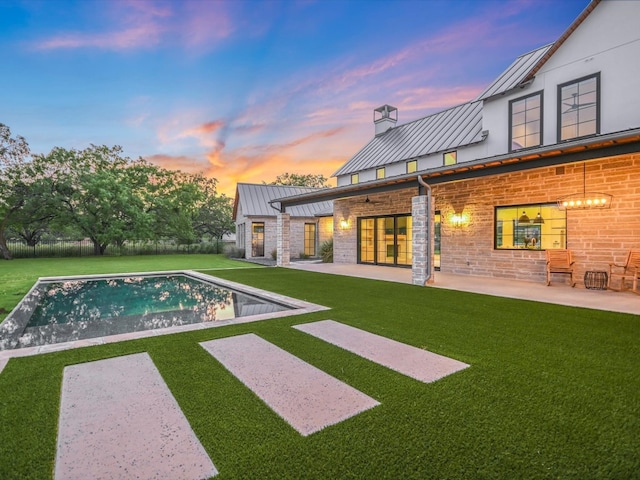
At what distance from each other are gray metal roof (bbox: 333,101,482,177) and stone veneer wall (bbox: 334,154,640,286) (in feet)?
6.67

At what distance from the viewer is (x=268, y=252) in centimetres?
1997

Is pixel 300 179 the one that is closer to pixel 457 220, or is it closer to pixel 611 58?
pixel 457 220

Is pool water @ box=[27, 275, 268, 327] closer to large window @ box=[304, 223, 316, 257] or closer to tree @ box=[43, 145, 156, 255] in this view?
large window @ box=[304, 223, 316, 257]

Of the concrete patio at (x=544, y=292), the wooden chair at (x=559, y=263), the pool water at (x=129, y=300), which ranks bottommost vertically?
the pool water at (x=129, y=300)

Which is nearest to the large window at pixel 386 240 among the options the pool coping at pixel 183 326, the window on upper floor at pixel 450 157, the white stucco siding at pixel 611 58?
the window on upper floor at pixel 450 157

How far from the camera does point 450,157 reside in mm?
12156

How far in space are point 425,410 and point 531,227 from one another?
8597 mm

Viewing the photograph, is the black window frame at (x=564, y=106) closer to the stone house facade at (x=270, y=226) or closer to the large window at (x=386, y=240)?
the large window at (x=386, y=240)

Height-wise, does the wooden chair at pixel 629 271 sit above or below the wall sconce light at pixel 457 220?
below

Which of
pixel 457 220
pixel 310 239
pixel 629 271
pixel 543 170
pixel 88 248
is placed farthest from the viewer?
pixel 88 248

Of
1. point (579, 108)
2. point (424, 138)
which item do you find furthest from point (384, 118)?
point (579, 108)

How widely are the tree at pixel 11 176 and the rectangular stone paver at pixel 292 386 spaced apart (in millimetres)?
22374

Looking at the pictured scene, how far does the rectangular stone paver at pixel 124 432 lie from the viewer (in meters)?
1.86

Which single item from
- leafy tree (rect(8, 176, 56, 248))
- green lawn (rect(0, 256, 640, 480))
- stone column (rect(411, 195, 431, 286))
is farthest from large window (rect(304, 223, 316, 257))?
green lawn (rect(0, 256, 640, 480))
